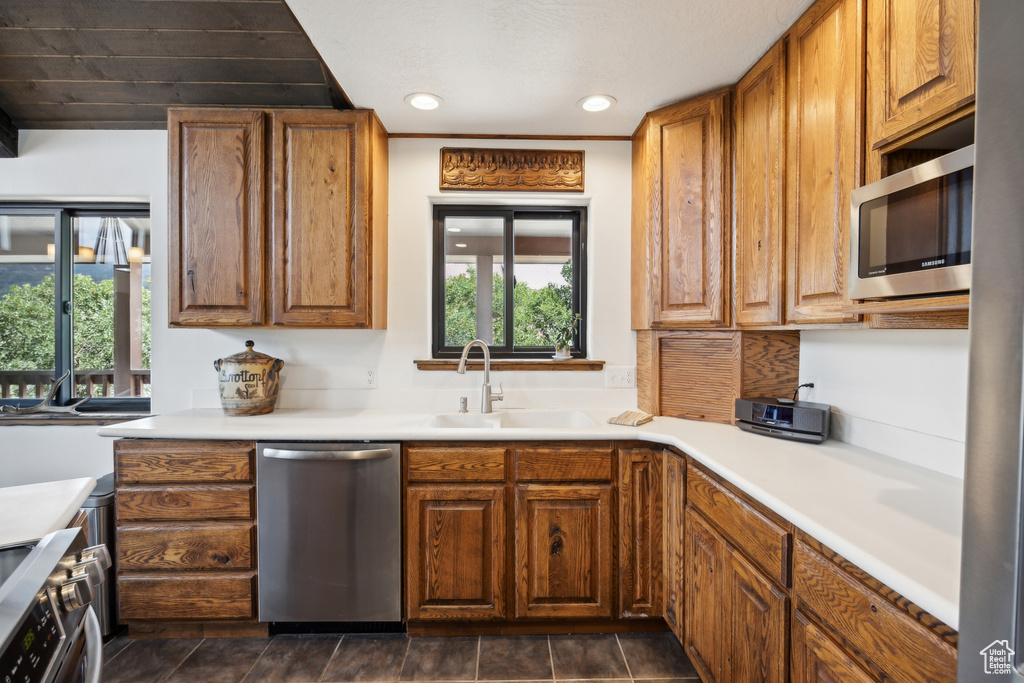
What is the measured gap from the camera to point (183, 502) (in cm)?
193

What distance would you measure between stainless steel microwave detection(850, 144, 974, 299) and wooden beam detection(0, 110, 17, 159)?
144 inches

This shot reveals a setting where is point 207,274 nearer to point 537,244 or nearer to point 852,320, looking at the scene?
point 537,244

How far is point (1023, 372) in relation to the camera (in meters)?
0.50

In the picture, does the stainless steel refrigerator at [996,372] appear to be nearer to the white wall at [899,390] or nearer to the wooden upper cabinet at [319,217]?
the white wall at [899,390]

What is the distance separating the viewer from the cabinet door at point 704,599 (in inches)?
59.4

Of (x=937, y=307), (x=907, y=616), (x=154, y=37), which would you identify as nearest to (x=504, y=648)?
(x=907, y=616)

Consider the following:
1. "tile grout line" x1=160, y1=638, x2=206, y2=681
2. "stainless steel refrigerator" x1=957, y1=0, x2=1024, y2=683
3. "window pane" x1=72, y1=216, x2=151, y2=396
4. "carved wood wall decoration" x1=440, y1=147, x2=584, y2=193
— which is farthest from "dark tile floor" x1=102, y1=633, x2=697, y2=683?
"carved wood wall decoration" x1=440, y1=147, x2=584, y2=193

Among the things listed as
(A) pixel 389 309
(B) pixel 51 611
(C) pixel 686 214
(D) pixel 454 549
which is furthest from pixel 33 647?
(C) pixel 686 214

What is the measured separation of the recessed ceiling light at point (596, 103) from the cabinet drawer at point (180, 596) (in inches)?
98.7

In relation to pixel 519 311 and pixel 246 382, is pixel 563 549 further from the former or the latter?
pixel 246 382

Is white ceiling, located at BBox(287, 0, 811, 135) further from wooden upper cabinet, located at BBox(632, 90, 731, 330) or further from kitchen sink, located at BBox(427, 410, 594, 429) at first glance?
Answer: kitchen sink, located at BBox(427, 410, 594, 429)

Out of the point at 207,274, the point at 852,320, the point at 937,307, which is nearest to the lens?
the point at 937,307

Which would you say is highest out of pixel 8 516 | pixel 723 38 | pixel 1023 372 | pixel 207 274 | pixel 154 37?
pixel 154 37

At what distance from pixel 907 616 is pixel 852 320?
84 centimetres
